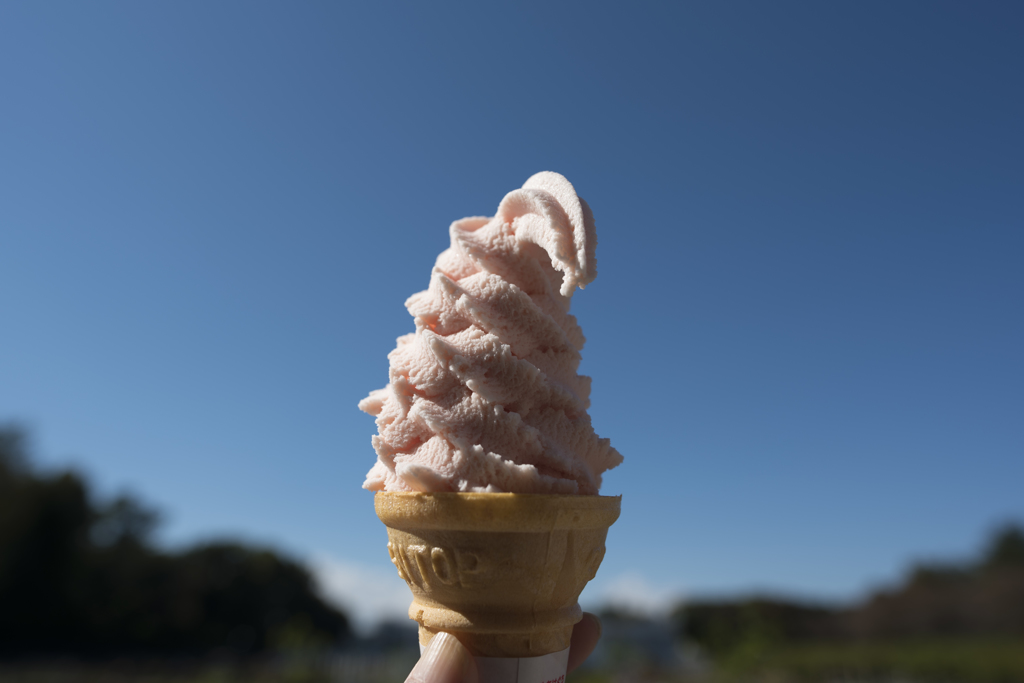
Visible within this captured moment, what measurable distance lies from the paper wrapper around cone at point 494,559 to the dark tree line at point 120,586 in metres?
16.1

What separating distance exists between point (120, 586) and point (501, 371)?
22560 mm

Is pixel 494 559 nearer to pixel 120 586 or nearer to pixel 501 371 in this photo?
pixel 501 371

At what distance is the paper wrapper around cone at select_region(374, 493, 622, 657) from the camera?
2061 millimetres

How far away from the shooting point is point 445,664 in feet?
6.72

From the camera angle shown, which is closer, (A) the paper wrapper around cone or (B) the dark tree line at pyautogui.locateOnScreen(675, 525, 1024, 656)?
(A) the paper wrapper around cone

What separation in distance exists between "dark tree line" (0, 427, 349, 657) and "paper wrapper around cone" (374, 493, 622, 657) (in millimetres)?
16107

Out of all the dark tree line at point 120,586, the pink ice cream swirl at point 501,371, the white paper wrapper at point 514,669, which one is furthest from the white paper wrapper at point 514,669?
the dark tree line at point 120,586

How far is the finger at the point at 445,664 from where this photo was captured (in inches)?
78.4

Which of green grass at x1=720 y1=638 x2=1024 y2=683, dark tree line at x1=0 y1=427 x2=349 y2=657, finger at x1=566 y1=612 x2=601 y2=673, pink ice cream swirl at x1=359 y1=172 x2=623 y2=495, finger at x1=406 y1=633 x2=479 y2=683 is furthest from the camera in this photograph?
dark tree line at x1=0 y1=427 x2=349 y2=657

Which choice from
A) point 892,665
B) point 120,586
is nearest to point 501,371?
point 892,665

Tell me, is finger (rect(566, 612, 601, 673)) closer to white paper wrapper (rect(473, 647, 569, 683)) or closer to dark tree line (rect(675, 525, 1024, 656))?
white paper wrapper (rect(473, 647, 569, 683))

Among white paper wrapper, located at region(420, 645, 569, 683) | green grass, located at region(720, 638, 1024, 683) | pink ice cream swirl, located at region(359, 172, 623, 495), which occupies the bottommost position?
green grass, located at region(720, 638, 1024, 683)

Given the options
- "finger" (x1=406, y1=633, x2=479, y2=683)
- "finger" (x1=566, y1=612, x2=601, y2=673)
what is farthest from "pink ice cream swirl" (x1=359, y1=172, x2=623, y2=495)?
"finger" (x1=566, y1=612, x2=601, y2=673)

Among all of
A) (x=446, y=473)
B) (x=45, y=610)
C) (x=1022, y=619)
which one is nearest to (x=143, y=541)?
(x=45, y=610)
